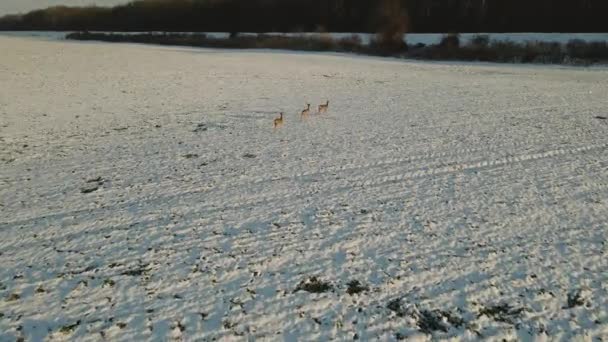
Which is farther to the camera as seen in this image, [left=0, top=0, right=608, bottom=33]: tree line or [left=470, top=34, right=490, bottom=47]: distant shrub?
[left=0, top=0, right=608, bottom=33]: tree line

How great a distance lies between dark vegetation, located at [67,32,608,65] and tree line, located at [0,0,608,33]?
4.10 metres

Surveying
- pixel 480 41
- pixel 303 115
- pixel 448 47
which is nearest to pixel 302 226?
pixel 303 115

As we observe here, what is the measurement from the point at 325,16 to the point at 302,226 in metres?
90.1

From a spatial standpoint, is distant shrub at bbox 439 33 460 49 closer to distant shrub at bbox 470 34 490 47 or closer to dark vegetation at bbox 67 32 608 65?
dark vegetation at bbox 67 32 608 65

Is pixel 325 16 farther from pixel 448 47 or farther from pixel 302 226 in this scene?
pixel 302 226

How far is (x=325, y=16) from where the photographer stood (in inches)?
3516

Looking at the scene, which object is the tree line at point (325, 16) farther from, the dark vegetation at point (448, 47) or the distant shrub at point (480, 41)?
the distant shrub at point (480, 41)

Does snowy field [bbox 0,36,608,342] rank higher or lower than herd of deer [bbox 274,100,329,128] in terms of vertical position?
lower

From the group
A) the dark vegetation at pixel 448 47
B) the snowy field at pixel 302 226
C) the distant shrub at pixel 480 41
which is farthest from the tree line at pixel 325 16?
the snowy field at pixel 302 226

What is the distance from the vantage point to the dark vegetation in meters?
36.8

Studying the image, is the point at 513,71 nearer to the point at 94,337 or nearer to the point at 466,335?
the point at 466,335

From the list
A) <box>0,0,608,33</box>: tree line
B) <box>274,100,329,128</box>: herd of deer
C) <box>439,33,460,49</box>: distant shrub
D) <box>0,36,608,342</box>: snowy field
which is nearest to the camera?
<box>0,36,608,342</box>: snowy field

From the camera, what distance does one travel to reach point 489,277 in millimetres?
5746

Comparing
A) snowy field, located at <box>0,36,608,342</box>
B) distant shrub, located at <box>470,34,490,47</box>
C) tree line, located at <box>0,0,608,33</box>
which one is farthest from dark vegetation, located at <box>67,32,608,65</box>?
snowy field, located at <box>0,36,608,342</box>
